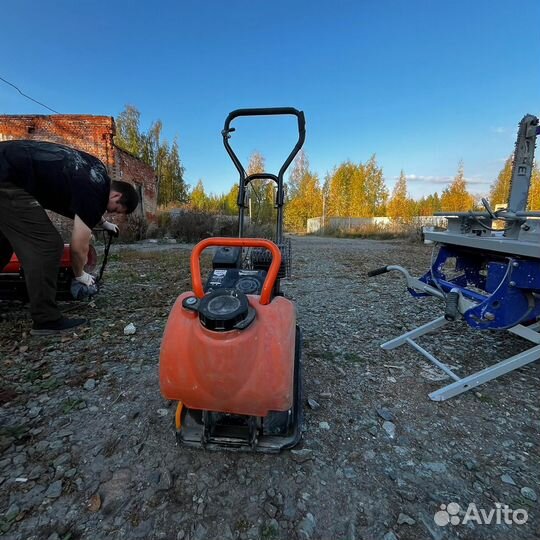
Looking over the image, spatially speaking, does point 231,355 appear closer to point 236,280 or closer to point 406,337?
point 236,280

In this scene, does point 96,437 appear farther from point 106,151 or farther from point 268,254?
point 106,151

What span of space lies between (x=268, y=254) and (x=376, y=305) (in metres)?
2.25

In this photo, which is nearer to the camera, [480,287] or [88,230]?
[88,230]

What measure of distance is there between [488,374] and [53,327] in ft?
11.4

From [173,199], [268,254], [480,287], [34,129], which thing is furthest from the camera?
[173,199]

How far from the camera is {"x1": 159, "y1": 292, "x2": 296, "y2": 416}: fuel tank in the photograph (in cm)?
123

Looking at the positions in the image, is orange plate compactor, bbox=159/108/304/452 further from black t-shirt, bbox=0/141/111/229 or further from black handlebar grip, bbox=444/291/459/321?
black t-shirt, bbox=0/141/111/229

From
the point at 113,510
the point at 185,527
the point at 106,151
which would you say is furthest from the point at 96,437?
the point at 106,151

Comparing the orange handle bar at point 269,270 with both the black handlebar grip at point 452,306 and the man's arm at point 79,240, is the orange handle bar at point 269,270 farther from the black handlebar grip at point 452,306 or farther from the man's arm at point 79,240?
the man's arm at point 79,240

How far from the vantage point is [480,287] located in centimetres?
300

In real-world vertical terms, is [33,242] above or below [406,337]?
above

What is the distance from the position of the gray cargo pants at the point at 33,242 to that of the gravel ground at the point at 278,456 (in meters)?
0.38

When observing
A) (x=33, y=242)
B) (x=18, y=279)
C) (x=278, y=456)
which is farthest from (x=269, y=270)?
(x=18, y=279)

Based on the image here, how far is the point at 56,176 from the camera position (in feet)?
8.50
